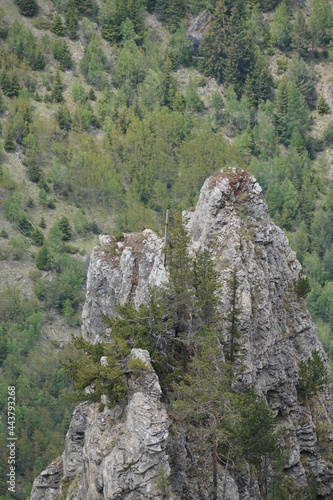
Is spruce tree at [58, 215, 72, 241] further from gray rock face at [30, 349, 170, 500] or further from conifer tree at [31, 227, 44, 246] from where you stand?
gray rock face at [30, 349, 170, 500]

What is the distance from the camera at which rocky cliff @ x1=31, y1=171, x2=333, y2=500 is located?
64.9 metres

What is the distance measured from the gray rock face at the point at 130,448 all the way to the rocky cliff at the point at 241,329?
0.14 m

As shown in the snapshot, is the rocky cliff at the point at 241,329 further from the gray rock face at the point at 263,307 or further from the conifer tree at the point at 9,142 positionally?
the conifer tree at the point at 9,142

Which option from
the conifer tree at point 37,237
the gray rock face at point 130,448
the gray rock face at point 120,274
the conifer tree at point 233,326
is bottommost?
the gray rock face at point 130,448

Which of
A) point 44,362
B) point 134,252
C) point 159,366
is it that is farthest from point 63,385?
point 159,366

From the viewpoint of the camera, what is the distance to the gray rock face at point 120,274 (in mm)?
77125

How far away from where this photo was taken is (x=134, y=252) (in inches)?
3191

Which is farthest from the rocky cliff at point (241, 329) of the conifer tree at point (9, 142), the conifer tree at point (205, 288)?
the conifer tree at point (9, 142)

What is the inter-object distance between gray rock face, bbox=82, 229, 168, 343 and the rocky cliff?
0.31 feet

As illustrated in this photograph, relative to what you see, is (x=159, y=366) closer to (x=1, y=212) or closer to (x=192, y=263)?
(x=192, y=263)

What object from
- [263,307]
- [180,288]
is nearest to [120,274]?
[263,307]

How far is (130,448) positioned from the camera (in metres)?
60.3

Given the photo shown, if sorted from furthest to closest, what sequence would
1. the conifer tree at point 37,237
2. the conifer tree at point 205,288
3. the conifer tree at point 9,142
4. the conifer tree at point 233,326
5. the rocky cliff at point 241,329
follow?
the conifer tree at point 9,142 < the conifer tree at point 37,237 < the conifer tree at point 233,326 < the conifer tree at point 205,288 < the rocky cliff at point 241,329

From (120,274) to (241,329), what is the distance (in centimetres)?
1293
